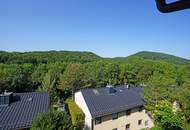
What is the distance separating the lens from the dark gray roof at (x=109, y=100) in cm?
2252

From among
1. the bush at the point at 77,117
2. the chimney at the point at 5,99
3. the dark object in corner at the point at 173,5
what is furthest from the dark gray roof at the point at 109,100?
the dark object in corner at the point at 173,5

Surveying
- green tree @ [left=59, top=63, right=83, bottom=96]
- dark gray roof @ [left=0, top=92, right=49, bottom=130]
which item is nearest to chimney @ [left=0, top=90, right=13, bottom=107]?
dark gray roof @ [left=0, top=92, right=49, bottom=130]

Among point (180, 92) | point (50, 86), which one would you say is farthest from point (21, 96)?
point (50, 86)

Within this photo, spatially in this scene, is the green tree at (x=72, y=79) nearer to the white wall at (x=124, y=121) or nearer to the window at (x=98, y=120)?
the white wall at (x=124, y=121)

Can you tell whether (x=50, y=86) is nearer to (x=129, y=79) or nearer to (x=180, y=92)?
(x=129, y=79)

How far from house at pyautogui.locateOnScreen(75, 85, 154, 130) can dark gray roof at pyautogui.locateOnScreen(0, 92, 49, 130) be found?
4.98 m

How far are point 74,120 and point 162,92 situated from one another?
11.2 metres

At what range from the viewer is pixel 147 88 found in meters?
25.1

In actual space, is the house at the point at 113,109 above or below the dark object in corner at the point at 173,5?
below

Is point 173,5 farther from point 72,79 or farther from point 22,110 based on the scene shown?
point 72,79

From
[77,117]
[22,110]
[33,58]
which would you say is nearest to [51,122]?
[22,110]

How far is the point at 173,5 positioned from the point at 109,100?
958 inches

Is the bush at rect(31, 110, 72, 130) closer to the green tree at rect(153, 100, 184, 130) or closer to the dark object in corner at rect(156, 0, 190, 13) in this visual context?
the green tree at rect(153, 100, 184, 130)

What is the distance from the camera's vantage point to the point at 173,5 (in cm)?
130
